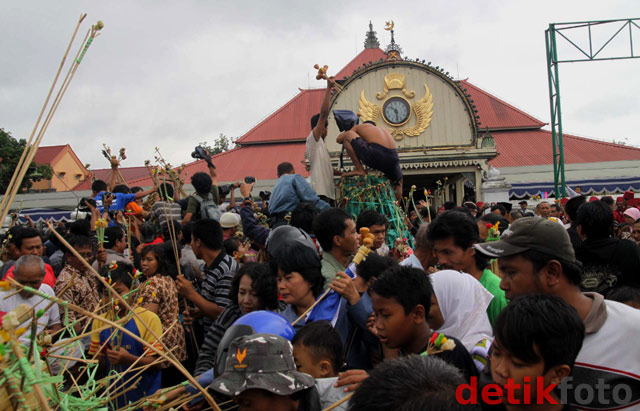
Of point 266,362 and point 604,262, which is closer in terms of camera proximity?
point 266,362

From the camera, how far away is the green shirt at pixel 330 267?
3519mm

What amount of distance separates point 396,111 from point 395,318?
49.9ft

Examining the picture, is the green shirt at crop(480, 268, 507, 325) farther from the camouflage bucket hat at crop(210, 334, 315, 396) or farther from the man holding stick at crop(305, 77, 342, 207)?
the man holding stick at crop(305, 77, 342, 207)

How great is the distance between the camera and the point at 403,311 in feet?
8.09

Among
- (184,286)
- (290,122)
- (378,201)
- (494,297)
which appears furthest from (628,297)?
(290,122)

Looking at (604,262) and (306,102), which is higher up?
(306,102)

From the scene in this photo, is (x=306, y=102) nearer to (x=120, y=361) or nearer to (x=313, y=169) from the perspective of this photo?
(x=313, y=169)

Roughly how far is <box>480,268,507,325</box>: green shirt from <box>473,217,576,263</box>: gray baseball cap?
49 cm

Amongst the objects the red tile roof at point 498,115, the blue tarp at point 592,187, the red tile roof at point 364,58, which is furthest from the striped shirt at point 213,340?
the red tile roof at point 364,58

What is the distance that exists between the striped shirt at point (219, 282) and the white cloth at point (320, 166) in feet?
6.85

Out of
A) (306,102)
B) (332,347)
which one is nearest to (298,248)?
(332,347)

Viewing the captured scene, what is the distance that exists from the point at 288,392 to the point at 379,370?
0.51 meters

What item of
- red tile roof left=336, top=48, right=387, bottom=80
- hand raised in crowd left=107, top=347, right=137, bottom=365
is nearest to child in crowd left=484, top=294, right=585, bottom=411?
hand raised in crowd left=107, top=347, right=137, bottom=365

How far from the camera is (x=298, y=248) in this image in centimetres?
314
